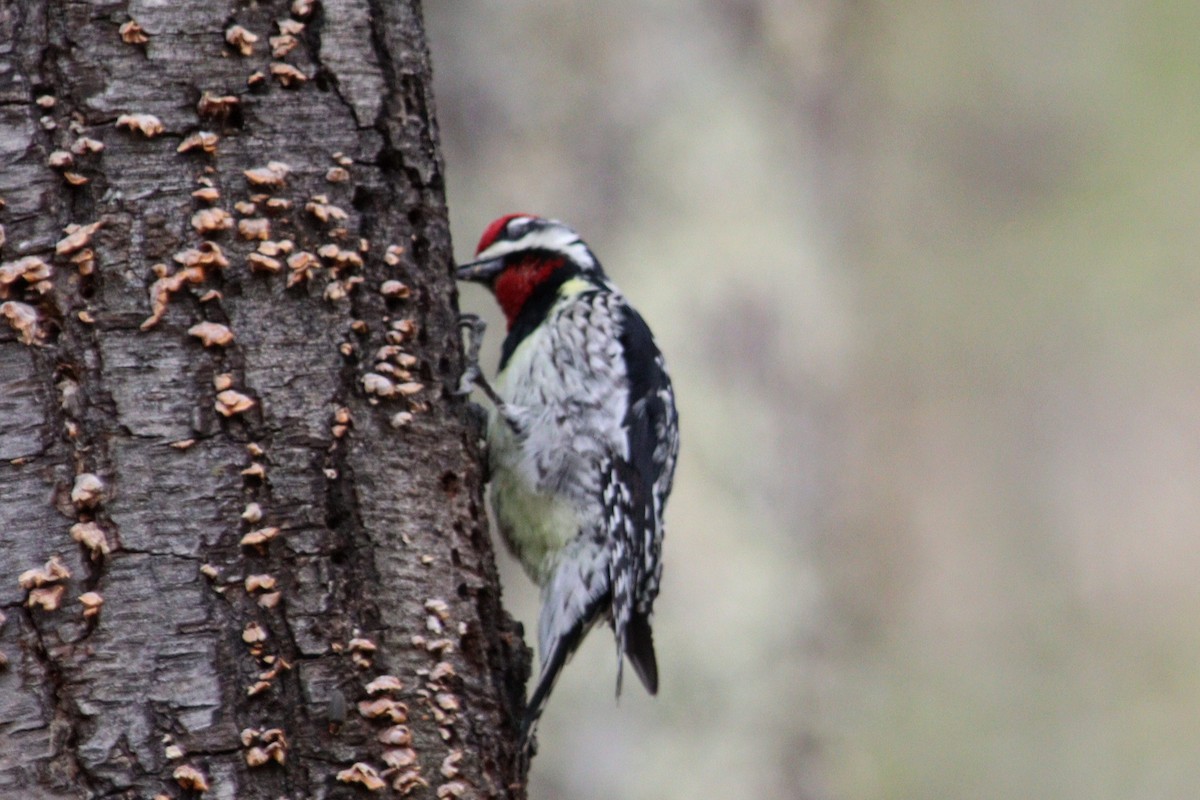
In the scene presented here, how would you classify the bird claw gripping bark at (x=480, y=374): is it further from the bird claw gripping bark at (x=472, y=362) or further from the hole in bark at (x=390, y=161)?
the hole in bark at (x=390, y=161)

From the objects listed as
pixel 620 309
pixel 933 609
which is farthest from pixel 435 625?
pixel 933 609

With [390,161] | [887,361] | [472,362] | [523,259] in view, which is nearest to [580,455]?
[472,362]

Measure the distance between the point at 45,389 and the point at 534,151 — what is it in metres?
2.13

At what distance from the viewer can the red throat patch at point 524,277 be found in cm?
346

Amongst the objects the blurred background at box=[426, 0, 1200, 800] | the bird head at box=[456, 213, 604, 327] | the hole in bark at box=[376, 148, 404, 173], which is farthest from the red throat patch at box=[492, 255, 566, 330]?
the hole in bark at box=[376, 148, 404, 173]

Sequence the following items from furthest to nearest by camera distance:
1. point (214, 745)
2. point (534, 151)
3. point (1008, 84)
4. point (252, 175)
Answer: point (1008, 84), point (534, 151), point (252, 175), point (214, 745)

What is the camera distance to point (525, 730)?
87.4 inches

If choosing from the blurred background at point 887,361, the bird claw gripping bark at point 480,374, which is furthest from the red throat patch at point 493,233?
the bird claw gripping bark at point 480,374

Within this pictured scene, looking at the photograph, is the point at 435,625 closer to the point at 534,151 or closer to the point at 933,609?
the point at 534,151

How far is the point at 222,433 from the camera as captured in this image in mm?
1941

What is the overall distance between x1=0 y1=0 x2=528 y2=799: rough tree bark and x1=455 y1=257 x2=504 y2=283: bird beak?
1271 mm

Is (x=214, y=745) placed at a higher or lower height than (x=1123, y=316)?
higher

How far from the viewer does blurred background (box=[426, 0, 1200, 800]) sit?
3875 mm

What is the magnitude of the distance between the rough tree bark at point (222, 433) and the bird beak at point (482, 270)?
1271mm
